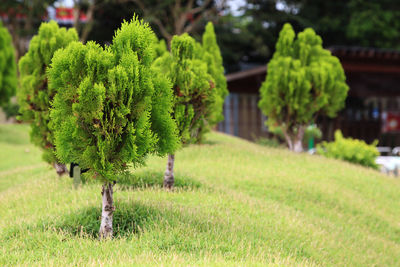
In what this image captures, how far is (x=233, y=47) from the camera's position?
112 ft

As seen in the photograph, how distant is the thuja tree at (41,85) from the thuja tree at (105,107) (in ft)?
14.2

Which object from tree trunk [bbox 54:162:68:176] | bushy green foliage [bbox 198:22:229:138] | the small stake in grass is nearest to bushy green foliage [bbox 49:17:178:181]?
the small stake in grass

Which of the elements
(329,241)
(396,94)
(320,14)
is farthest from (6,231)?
(320,14)

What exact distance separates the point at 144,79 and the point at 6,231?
10.4 ft

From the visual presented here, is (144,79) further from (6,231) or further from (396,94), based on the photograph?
(396,94)

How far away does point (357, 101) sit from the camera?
27.8 m

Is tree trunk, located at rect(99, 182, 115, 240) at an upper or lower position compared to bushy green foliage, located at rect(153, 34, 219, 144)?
lower

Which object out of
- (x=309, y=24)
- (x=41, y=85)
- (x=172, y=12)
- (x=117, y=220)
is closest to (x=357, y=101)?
(x=309, y=24)

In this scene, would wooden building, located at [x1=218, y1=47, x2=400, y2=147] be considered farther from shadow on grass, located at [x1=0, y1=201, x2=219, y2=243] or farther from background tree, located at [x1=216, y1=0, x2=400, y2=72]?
shadow on grass, located at [x1=0, y1=201, x2=219, y2=243]

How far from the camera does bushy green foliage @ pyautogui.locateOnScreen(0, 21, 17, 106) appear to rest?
77.7 ft

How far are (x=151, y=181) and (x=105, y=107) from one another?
143 inches

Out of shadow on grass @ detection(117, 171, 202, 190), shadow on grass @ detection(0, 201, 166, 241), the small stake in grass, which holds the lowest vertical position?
shadow on grass @ detection(0, 201, 166, 241)

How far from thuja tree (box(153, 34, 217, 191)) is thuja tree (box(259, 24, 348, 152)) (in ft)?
22.9

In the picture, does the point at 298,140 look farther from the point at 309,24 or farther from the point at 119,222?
the point at 309,24
